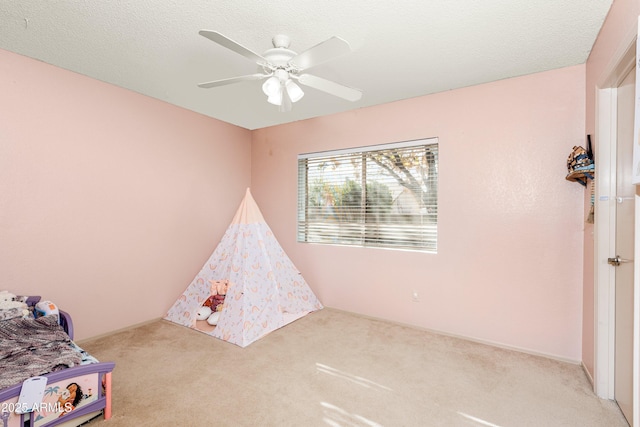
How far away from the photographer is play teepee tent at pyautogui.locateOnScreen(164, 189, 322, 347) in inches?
120

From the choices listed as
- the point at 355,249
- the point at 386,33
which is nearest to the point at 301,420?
the point at 355,249

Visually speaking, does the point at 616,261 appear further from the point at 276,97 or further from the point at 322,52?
the point at 276,97

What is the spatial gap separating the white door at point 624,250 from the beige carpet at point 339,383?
229 mm

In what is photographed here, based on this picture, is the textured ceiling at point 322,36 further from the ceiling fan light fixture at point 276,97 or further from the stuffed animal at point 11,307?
the stuffed animal at point 11,307

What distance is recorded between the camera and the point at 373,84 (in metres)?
2.91

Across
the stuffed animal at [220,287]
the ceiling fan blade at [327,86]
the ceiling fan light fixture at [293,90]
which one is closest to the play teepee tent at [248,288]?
the stuffed animal at [220,287]

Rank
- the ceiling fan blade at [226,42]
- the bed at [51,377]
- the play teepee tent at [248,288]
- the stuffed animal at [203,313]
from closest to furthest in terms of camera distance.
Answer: the ceiling fan blade at [226,42] → the bed at [51,377] → the play teepee tent at [248,288] → the stuffed animal at [203,313]

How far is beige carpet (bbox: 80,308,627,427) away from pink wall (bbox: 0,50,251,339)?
1.72ft

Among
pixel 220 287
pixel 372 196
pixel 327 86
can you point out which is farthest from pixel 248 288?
pixel 327 86

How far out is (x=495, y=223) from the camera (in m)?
2.84

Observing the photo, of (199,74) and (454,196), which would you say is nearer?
(199,74)

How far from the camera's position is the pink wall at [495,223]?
2553 millimetres

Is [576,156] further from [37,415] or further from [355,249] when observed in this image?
[37,415]

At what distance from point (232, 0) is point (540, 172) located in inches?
107
